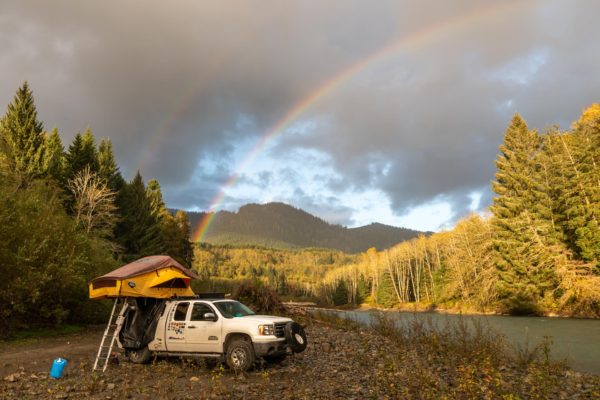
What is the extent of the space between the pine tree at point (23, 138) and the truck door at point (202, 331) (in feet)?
98.0

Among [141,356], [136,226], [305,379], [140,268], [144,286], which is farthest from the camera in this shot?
[136,226]

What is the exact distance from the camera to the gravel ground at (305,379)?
887 cm

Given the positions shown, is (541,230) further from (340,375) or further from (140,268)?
(140,268)

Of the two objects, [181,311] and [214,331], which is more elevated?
[181,311]

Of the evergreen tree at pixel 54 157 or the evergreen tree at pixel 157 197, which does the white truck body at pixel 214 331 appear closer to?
the evergreen tree at pixel 54 157

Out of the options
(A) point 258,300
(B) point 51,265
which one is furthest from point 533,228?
(B) point 51,265

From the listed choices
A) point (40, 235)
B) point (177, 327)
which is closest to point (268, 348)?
point (177, 327)

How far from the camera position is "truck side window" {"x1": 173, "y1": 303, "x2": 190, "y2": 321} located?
40.5 feet

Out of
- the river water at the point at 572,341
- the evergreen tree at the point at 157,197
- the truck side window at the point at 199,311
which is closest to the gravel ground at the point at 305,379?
the truck side window at the point at 199,311

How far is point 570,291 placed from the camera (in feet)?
117

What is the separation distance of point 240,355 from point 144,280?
13.1ft

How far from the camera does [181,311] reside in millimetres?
12469

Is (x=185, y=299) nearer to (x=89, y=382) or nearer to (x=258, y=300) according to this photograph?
(x=89, y=382)

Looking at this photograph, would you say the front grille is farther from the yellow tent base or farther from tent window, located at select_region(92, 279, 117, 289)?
tent window, located at select_region(92, 279, 117, 289)
